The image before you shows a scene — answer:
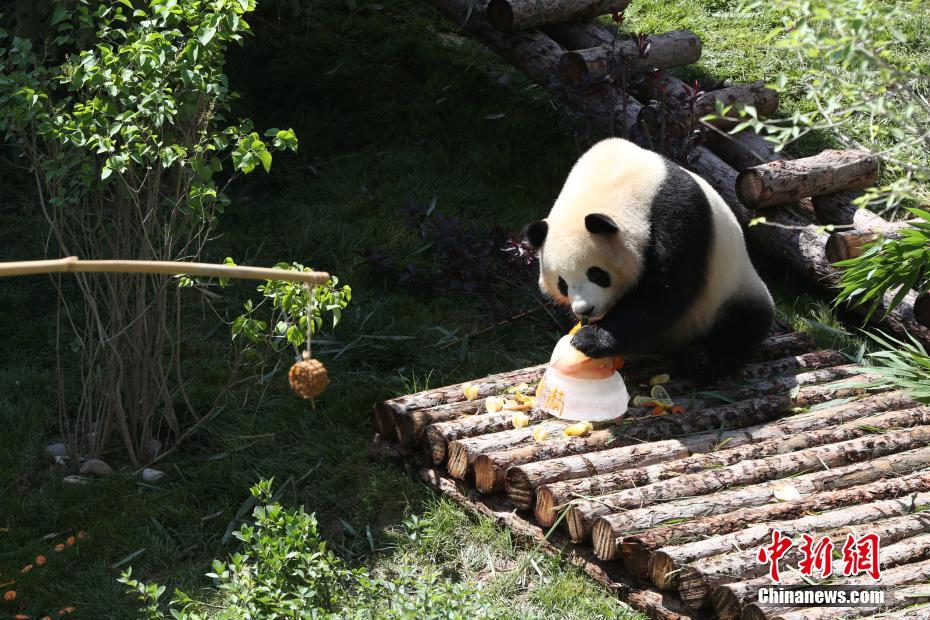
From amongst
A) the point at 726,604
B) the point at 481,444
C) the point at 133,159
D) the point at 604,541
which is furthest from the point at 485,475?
the point at 133,159

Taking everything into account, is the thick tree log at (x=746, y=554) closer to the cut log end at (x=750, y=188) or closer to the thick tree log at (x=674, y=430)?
the thick tree log at (x=674, y=430)

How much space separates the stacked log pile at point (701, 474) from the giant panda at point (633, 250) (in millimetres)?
408

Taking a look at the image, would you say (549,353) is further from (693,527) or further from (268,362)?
(693,527)

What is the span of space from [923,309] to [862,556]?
7.01ft

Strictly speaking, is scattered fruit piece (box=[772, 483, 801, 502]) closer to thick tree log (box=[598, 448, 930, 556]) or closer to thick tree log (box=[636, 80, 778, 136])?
thick tree log (box=[598, 448, 930, 556])

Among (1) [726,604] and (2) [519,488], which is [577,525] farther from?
(1) [726,604]

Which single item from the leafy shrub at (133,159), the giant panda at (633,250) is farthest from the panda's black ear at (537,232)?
the leafy shrub at (133,159)

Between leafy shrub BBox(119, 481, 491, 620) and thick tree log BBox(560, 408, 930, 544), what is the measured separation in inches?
19.5

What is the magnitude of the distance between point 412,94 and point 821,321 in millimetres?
3361

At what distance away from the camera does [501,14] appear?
6.66 metres

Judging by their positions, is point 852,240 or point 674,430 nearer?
point 674,430

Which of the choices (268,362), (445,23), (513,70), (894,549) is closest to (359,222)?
(268,362)

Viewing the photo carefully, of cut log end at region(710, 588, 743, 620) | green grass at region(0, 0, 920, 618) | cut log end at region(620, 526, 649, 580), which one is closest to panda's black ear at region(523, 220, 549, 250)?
green grass at region(0, 0, 920, 618)

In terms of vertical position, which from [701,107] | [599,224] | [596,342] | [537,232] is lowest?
[596,342]
